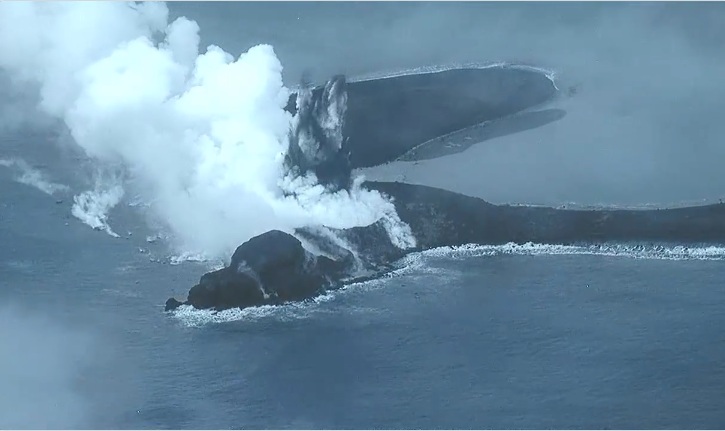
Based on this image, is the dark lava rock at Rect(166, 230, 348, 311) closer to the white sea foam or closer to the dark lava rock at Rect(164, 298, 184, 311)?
the dark lava rock at Rect(164, 298, 184, 311)

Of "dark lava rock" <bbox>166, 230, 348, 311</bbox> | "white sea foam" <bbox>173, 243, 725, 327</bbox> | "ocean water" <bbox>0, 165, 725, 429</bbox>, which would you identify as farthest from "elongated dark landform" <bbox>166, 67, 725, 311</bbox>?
"ocean water" <bbox>0, 165, 725, 429</bbox>

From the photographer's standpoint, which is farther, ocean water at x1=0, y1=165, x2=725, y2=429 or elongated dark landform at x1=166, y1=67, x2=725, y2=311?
elongated dark landform at x1=166, y1=67, x2=725, y2=311

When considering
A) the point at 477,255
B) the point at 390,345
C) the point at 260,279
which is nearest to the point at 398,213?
the point at 477,255

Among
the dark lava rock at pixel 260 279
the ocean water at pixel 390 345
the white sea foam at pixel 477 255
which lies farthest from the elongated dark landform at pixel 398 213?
the ocean water at pixel 390 345

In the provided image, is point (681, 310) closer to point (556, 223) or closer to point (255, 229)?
point (556, 223)

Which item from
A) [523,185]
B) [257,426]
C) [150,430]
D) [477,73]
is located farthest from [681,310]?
[477,73]

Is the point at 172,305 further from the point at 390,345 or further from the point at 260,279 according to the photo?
the point at 390,345
